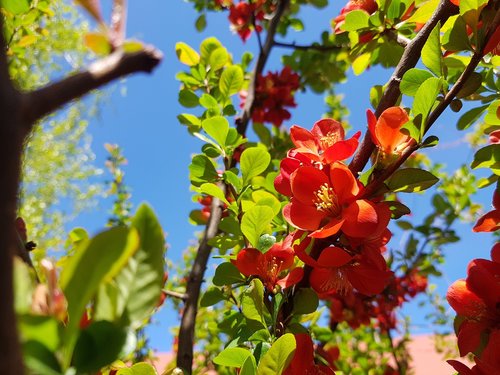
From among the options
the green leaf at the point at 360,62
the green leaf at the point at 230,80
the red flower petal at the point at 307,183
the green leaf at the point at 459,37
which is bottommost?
the red flower petal at the point at 307,183

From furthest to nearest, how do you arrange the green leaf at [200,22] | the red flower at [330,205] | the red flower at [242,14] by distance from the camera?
the green leaf at [200,22] → the red flower at [242,14] → the red flower at [330,205]

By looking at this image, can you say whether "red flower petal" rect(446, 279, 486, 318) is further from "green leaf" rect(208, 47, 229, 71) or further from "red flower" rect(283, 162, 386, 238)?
"green leaf" rect(208, 47, 229, 71)

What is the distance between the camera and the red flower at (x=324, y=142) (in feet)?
1.83

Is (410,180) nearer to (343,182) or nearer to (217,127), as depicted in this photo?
(343,182)

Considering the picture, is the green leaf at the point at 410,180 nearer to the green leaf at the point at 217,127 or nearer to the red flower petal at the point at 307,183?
the red flower petal at the point at 307,183

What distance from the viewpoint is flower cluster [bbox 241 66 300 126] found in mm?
1470

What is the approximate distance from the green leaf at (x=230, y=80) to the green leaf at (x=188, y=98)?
6 centimetres

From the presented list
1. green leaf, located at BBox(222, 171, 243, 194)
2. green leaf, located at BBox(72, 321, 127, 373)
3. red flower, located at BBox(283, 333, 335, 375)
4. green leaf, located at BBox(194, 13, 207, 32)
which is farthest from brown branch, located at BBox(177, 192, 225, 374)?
green leaf, located at BBox(194, 13, 207, 32)

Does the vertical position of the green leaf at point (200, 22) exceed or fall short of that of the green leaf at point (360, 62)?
it exceeds it

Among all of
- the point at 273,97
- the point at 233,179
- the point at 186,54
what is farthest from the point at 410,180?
the point at 273,97

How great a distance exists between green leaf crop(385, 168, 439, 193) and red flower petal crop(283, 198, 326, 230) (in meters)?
0.10

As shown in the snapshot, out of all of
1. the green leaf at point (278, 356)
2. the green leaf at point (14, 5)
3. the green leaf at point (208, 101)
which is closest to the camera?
the green leaf at point (278, 356)

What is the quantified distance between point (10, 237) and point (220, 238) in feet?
2.00

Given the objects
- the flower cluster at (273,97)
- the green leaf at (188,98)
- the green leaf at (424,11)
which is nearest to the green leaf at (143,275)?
the green leaf at (424,11)
